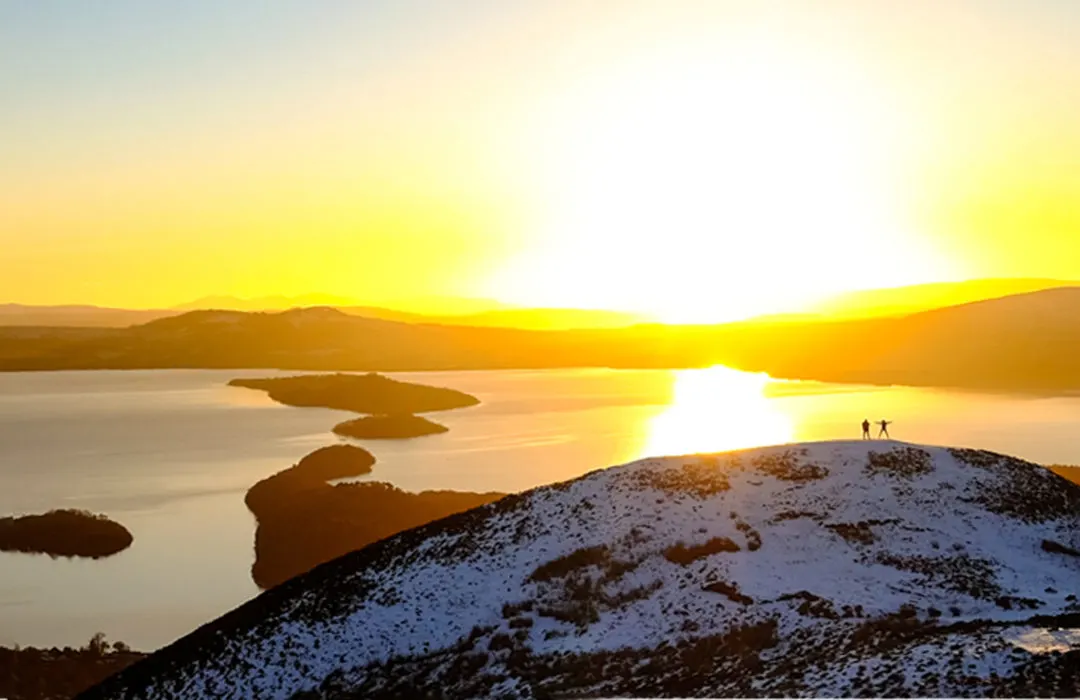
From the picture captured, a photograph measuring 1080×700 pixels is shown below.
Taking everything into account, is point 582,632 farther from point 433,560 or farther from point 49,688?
point 49,688

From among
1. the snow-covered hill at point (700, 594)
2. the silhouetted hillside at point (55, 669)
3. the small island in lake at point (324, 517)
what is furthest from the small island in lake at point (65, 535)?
the snow-covered hill at point (700, 594)

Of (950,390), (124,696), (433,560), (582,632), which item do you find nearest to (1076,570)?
(582,632)

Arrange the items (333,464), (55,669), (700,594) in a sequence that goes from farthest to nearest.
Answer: (333,464) < (55,669) < (700,594)

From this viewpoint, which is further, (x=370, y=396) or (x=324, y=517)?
(x=370, y=396)

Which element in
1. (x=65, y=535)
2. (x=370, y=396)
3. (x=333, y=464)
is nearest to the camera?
(x=65, y=535)

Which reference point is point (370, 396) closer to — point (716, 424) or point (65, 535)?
point (716, 424)

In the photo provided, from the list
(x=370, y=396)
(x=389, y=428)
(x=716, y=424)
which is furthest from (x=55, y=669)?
(x=370, y=396)

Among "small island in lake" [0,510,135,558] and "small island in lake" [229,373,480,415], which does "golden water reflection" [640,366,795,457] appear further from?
"small island in lake" [0,510,135,558]
